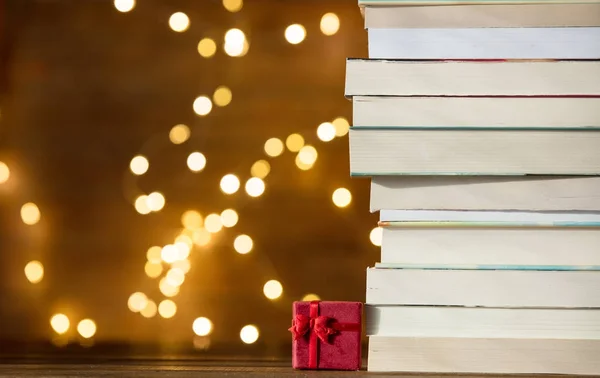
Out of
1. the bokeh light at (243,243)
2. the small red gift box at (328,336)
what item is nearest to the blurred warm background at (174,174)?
the bokeh light at (243,243)

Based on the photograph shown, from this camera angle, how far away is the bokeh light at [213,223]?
105 cm

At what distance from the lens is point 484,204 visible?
0.81 m

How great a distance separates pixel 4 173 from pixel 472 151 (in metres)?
0.64

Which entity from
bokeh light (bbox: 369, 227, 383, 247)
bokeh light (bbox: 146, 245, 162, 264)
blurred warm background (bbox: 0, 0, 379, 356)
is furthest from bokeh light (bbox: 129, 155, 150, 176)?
bokeh light (bbox: 369, 227, 383, 247)

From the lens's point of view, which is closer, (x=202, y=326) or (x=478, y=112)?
(x=478, y=112)

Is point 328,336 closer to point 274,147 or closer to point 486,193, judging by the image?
point 486,193

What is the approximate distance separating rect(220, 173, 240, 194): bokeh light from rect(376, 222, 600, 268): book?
0.30 m

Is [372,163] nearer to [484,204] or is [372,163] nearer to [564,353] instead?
[484,204]

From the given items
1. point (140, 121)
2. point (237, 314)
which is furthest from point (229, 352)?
point (140, 121)

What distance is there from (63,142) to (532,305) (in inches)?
25.6

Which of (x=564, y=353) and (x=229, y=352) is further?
(x=229, y=352)

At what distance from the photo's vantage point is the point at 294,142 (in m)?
1.05

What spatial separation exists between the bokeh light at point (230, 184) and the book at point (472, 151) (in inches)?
11.0

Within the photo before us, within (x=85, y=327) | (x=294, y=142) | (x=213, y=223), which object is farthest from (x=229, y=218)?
(x=85, y=327)
